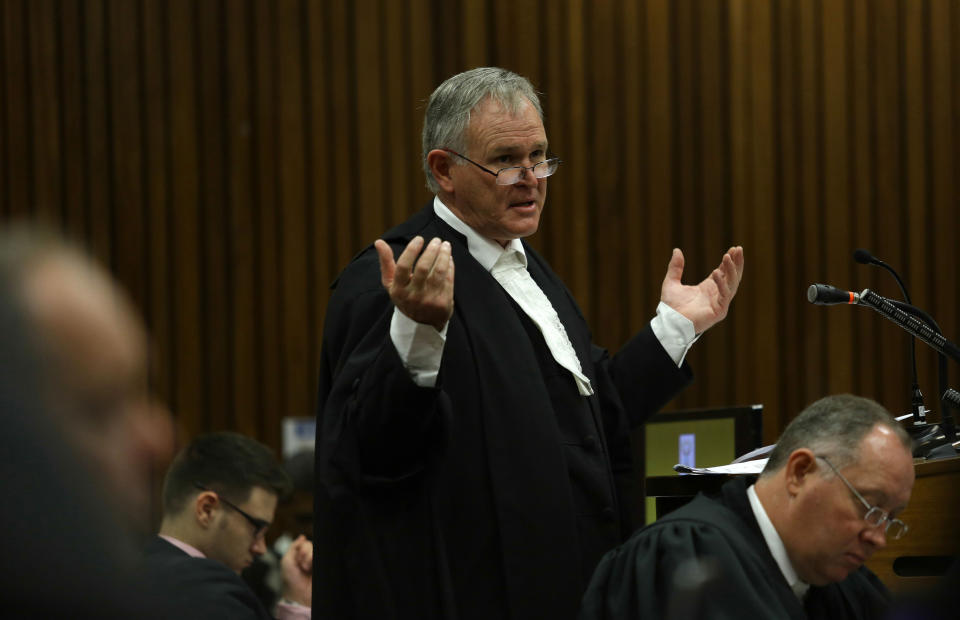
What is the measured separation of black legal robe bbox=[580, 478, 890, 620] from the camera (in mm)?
2109

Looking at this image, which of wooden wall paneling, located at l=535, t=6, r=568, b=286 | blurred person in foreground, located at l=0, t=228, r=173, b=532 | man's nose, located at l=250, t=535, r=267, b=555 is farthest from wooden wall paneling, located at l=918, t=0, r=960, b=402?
blurred person in foreground, located at l=0, t=228, r=173, b=532

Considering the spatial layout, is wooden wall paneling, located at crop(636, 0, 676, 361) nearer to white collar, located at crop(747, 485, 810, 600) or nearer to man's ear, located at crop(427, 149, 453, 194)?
man's ear, located at crop(427, 149, 453, 194)

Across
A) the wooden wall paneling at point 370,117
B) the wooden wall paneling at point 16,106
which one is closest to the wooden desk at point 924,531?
the wooden wall paneling at point 370,117

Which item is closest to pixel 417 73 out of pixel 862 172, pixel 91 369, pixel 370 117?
pixel 370 117

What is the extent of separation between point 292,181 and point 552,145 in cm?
140

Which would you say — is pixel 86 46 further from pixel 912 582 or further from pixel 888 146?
pixel 912 582

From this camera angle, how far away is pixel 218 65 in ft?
21.4

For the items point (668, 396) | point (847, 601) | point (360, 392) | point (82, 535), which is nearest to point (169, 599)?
point (82, 535)

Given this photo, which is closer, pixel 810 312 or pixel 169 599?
pixel 169 599

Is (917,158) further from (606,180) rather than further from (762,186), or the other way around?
(606,180)

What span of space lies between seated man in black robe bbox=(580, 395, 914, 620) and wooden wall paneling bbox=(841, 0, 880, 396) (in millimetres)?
3673

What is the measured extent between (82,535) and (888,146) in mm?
5836

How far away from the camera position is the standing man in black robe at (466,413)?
2.47m

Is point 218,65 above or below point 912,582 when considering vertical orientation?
above
